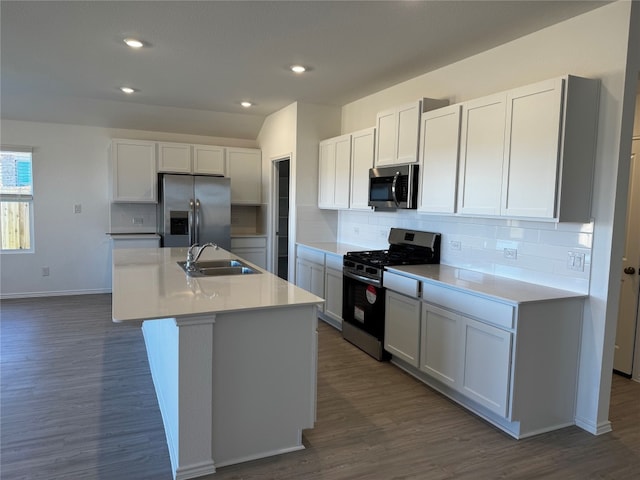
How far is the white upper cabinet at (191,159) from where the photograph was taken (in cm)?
600

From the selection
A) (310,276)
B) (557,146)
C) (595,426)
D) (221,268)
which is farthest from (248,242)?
(595,426)

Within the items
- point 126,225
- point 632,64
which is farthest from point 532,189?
point 126,225

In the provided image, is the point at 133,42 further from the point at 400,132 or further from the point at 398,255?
the point at 398,255

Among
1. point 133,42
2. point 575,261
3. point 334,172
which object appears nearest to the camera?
point 575,261

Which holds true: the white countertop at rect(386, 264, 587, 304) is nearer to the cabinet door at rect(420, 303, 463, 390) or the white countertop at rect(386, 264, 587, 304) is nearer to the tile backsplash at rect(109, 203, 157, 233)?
the cabinet door at rect(420, 303, 463, 390)

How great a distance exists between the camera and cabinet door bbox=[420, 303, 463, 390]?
2.92 m

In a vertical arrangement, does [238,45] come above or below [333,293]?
above

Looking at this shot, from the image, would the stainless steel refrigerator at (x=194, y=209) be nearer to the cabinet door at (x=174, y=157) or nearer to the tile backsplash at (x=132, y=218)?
the cabinet door at (x=174, y=157)

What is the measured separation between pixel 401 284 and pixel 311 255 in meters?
1.82

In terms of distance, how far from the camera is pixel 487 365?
8.83ft

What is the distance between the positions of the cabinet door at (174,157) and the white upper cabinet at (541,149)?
4.27 meters

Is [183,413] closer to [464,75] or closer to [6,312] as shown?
[464,75]

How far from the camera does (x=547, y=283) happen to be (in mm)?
2910

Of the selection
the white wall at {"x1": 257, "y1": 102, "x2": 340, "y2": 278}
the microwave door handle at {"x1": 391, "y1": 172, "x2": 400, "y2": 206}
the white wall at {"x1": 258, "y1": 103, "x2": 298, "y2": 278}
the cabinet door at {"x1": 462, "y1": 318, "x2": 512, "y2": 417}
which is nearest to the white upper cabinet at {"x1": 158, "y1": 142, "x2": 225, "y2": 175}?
the white wall at {"x1": 258, "y1": 103, "x2": 298, "y2": 278}
